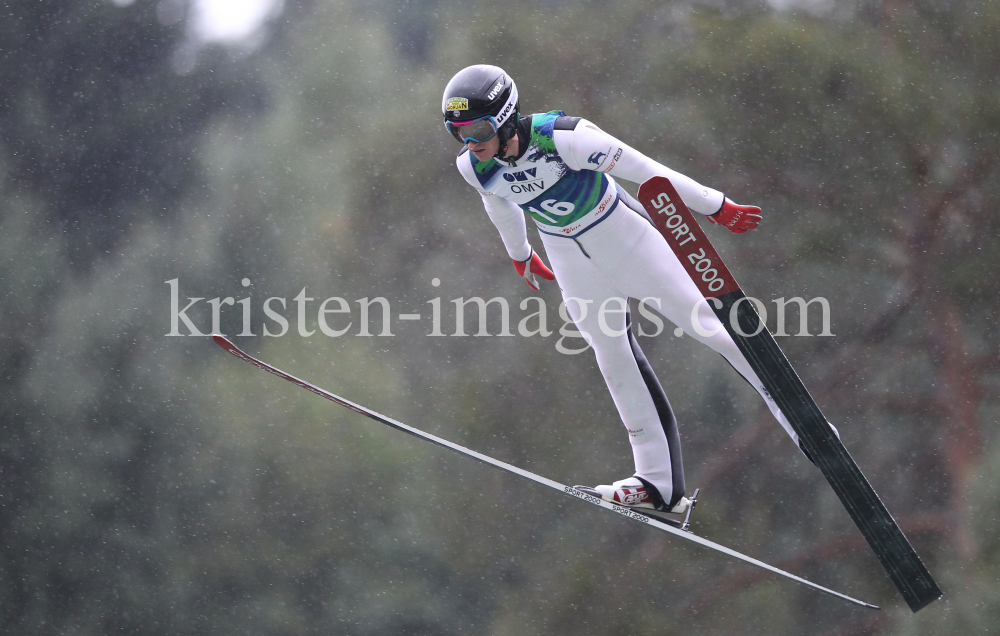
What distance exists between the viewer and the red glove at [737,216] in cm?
317

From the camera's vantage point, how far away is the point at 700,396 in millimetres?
6945

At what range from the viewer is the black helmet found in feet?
9.76

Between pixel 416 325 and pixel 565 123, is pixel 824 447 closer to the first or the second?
pixel 565 123

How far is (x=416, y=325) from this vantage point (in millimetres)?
7055

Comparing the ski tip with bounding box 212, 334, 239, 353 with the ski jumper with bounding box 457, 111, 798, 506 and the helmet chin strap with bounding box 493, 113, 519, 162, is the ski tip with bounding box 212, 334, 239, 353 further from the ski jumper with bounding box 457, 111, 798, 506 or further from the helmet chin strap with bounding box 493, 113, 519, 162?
the helmet chin strap with bounding box 493, 113, 519, 162

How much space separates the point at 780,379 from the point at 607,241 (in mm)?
743

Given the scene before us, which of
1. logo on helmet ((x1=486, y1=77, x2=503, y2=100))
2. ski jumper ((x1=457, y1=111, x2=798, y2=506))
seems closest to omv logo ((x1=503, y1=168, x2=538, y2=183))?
ski jumper ((x1=457, y1=111, x2=798, y2=506))

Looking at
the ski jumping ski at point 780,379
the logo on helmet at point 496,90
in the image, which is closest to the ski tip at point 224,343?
the logo on helmet at point 496,90

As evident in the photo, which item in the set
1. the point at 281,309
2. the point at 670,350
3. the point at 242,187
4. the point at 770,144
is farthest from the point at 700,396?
the point at 242,187

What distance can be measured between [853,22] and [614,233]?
4.44m

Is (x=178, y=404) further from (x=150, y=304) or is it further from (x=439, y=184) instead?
(x=439, y=184)

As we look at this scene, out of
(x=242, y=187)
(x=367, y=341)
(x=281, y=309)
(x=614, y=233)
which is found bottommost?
(x=367, y=341)

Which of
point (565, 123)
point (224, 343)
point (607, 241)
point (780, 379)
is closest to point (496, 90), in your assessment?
point (565, 123)

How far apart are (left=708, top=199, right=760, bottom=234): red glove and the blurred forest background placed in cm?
374
